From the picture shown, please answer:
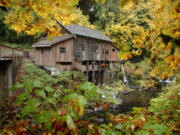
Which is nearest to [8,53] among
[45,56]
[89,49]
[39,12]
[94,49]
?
[39,12]

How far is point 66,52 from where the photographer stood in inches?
634

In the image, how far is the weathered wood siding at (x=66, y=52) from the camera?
1549 centimetres

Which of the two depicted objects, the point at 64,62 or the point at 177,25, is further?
the point at 64,62

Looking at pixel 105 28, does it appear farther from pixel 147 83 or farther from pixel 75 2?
pixel 75 2

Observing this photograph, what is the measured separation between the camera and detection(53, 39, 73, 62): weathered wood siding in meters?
15.5

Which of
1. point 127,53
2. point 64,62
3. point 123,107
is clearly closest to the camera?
point 127,53

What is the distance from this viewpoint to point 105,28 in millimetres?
27641

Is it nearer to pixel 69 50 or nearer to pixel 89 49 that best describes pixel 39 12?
pixel 69 50

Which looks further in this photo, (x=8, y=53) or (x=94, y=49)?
(x=94, y=49)

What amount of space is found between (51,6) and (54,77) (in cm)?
1089

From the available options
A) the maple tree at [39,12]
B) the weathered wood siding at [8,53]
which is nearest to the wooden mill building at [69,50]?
the weathered wood siding at [8,53]

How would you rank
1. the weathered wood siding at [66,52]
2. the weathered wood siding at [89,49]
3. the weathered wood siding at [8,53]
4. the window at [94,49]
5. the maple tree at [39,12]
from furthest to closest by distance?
the window at [94,49] → the weathered wood siding at [89,49] → the weathered wood siding at [66,52] → the weathered wood siding at [8,53] → the maple tree at [39,12]

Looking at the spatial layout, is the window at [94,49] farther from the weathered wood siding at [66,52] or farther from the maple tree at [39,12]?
the maple tree at [39,12]

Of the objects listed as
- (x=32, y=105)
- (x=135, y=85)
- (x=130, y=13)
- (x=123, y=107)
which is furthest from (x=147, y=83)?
(x=32, y=105)
